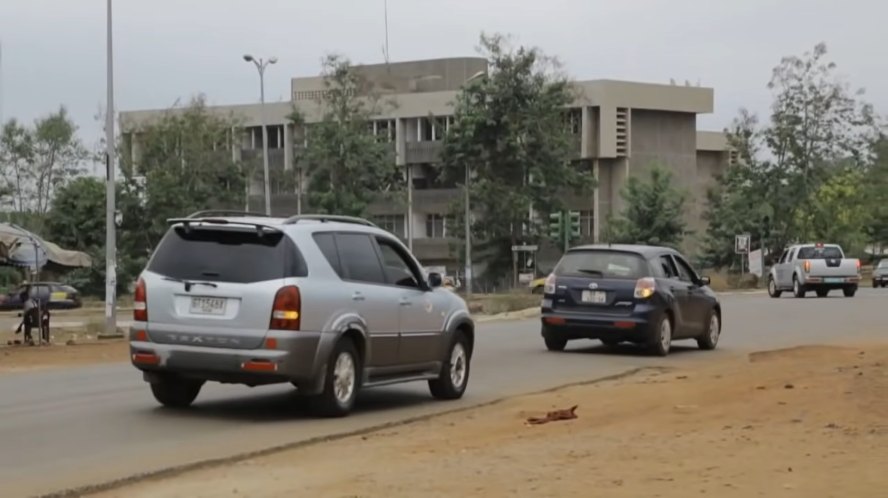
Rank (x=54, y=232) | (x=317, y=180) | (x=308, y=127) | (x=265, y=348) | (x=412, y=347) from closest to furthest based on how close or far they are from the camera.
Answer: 1. (x=265, y=348)
2. (x=412, y=347)
3. (x=317, y=180)
4. (x=308, y=127)
5. (x=54, y=232)

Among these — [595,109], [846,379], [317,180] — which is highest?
[595,109]

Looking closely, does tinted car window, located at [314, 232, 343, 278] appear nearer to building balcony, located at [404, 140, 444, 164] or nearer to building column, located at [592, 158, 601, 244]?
building column, located at [592, 158, 601, 244]

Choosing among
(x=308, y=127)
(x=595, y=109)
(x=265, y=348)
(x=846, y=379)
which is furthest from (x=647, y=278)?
(x=595, y=109)

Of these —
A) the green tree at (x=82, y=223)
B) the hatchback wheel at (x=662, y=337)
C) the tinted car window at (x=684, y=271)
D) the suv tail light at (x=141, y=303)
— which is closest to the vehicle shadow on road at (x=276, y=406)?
the suv tail light at (x=141, y=303)

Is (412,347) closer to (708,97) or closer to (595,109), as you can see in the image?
(595,109)

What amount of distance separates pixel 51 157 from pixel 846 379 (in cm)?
7093

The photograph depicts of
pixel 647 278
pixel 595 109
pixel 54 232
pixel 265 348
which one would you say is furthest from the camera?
pixel 595 109

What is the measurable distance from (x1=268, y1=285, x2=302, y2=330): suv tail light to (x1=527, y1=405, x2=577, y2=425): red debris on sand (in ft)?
7.65

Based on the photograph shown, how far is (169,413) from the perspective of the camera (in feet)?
42.9

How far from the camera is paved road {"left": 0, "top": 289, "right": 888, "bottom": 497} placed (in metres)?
10.2

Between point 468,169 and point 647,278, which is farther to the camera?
point 468,169

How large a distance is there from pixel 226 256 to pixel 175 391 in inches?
68.0

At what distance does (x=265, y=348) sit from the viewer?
1214 cm

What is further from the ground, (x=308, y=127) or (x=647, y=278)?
(x=308, y=127)
